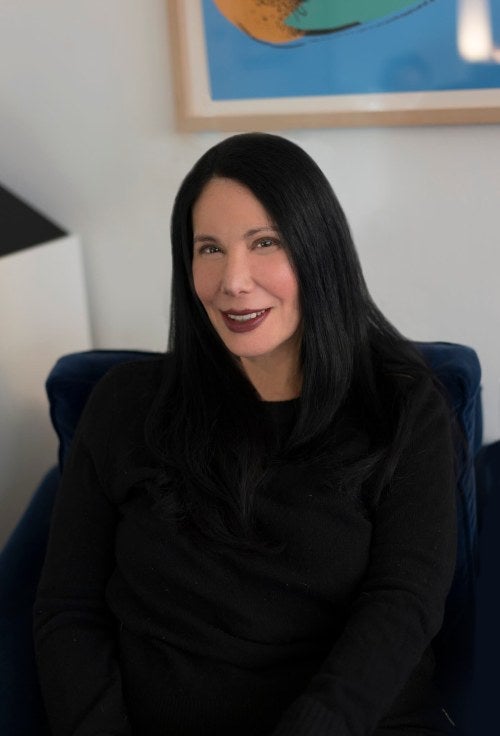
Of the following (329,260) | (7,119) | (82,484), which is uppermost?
(7,119)

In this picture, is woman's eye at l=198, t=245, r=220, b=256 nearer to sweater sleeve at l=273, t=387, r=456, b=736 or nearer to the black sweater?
the black sweater

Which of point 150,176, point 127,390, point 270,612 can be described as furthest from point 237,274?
point 150,176

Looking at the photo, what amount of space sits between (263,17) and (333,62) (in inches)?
6.1

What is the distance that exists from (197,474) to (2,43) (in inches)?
44.1

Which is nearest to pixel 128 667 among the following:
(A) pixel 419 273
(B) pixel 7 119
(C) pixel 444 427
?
(C) pixel 444 427

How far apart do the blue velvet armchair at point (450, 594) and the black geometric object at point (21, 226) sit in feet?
1.43

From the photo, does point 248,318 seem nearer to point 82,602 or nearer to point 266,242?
point 266,242

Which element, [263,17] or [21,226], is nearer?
[263,17]

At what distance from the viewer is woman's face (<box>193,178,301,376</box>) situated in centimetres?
111

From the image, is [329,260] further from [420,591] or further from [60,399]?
[60,399]

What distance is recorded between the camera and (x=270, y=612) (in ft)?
3.71

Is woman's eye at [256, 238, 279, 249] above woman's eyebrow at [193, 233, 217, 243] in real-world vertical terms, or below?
below

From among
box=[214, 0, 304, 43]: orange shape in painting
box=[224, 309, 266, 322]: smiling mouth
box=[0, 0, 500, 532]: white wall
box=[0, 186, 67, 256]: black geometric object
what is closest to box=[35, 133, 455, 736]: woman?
box=[224, 309, 266, 322]: smiling mouth

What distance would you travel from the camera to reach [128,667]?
1197 millimetres
